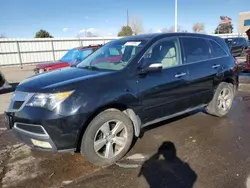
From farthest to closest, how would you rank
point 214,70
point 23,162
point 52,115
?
point 214,70 < point 23,162 < point 52,115

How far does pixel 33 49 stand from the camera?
22.2 meters

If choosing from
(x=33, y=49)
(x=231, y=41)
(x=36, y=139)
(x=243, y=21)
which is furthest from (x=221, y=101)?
(x=243, y=21)

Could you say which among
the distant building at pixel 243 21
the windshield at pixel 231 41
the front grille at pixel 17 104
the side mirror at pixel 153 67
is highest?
the distant building at pixel 243 21

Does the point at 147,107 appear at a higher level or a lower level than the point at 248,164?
higher

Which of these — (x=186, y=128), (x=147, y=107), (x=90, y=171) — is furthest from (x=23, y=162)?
(x=186, y=128)

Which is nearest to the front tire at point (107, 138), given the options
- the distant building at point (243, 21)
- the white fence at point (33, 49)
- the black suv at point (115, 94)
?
the black suv at point (115, 94)

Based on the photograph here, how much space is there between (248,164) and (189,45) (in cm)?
230

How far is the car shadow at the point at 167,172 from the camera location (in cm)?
→ 290

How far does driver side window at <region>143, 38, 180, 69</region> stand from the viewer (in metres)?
3.89

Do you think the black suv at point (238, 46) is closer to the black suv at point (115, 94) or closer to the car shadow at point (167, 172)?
the black suv at point (115, 94)

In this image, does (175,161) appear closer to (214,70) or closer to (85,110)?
(85,110)

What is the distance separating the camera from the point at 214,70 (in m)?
4.83

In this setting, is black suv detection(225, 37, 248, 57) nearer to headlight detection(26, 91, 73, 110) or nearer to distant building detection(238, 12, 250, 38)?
headlight detection(26, 91, 73, 110)

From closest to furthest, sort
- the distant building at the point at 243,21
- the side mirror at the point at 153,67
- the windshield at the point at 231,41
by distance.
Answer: the side mirror at the point at 153,67 < the windshield at the point at 231,41 < the distant building at the point at 243,21
